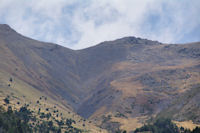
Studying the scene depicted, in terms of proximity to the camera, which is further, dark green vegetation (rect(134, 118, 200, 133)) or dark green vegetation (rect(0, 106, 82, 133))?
dark green vegetation (rect(134, 118, 200, 133))

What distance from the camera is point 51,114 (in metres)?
133

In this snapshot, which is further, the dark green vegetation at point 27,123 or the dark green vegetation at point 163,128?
the dark green vegetation at point 163,128

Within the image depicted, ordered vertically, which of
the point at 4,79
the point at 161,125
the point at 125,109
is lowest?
the point at 161,125

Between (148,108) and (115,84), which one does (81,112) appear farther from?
(148,108)

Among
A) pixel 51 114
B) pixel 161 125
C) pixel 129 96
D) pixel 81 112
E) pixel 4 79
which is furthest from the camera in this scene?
pixel 81 112

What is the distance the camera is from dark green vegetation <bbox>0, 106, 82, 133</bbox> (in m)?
77.5

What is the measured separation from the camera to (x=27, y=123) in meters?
98.6

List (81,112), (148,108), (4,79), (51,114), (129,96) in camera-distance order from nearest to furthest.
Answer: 1. (51,114)
2. (4,79)
3. (148,108)
4. (129,96)
5. (81,112)

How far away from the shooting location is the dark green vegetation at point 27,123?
254 ft

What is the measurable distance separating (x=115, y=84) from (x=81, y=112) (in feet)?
107

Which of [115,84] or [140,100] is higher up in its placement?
[115,84]

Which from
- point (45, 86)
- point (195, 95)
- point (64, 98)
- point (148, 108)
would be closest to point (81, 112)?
point (64, 98)

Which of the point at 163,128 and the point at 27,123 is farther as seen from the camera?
the point at 163,128

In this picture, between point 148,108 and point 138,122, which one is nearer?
point 138,122
